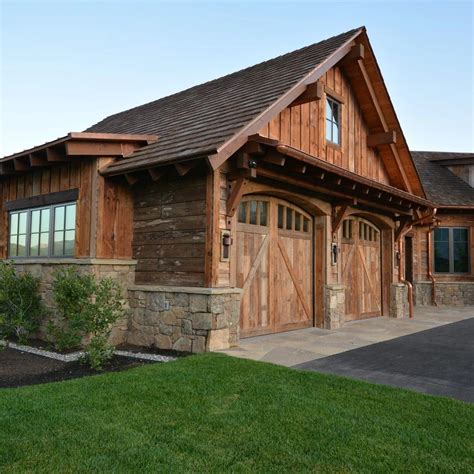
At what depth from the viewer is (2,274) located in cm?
813

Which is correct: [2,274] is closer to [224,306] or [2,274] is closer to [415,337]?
[224,306]

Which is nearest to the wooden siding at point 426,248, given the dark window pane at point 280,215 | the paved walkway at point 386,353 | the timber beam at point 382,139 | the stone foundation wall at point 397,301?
the stone foundation wall at point 397,301

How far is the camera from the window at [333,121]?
10.2 m

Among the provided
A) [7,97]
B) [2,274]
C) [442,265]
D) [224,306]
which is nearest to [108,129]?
[7,97]

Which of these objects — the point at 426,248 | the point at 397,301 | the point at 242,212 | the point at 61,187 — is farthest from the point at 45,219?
the point at 426,248

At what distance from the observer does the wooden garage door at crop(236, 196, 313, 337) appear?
324 inches

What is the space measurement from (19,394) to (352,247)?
8.67 meters

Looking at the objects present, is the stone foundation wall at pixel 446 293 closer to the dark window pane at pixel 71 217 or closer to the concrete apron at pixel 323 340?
the concrete apron at pixel 323 340

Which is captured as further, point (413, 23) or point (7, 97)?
point (7, 97)

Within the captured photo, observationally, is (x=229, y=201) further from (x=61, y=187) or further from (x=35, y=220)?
(x=35, y=220)

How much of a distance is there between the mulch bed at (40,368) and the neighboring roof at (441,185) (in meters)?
13.6

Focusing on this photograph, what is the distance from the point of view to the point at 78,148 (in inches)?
295

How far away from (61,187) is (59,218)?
61cm

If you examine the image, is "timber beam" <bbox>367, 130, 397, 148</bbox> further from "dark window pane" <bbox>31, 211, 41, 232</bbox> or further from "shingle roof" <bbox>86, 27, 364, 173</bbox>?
"dark window pane" <bbox>31, 211, 41, 232</bbox>
